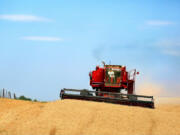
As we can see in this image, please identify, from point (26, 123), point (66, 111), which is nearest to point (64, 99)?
point (66, 111)

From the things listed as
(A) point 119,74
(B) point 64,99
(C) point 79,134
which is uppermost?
(A) point 119,74

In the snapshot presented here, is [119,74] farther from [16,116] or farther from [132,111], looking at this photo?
[16,116]

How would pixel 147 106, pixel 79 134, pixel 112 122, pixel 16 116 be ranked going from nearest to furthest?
pixel 79 134
pixel 112 122
pixel 16 116
pixel 147 106

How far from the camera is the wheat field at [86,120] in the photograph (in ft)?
70.4

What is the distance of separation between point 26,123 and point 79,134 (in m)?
3.50

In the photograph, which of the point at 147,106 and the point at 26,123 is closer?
the point at 26,123

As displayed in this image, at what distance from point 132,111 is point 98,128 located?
3678 mm

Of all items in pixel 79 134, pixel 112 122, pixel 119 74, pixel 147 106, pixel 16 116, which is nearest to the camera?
pixel 79 134

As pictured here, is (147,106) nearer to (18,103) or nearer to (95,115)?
(95,115)

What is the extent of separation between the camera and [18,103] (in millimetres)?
32562

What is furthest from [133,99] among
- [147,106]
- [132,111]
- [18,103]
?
[18,103]

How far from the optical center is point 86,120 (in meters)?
22.6

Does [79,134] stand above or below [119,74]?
below

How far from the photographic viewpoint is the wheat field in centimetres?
2145
